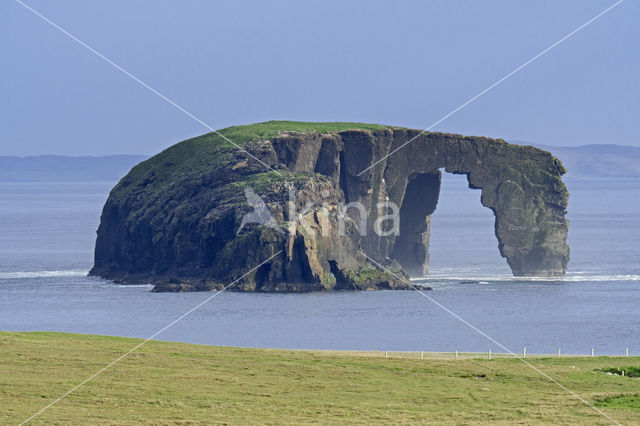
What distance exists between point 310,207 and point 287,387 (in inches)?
3538

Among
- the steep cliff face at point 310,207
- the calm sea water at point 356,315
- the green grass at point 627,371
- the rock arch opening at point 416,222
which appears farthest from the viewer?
the rock arch opening at point 416,222

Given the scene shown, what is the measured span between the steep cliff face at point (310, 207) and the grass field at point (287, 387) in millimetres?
67314

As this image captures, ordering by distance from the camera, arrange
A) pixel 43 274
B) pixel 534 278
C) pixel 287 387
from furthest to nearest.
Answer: pixel 534 278, pixel 43 274, pixel 287 387

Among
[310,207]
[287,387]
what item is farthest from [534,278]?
[287,387]

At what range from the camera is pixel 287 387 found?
224 ft

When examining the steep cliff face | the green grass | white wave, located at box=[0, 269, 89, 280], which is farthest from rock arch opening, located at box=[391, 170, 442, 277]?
the green grass

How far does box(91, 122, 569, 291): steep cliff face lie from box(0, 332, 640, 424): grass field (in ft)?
221

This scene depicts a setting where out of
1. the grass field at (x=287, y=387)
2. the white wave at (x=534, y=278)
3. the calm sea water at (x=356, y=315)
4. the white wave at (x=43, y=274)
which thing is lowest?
the grass field at (x=287, y=387)

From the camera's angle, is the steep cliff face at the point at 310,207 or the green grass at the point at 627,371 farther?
the steep cliff face at the point at 310,207

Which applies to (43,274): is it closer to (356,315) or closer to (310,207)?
(310,207)

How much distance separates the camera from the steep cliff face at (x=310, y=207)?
153250mm

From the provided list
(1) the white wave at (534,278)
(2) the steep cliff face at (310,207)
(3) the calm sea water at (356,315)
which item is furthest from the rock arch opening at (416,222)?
(3) the calm sea water at (356,315)

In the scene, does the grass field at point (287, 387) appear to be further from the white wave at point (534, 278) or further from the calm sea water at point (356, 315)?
the white wave at point (534, 278)

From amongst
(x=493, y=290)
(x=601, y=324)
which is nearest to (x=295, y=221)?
(x=493, y=290)
